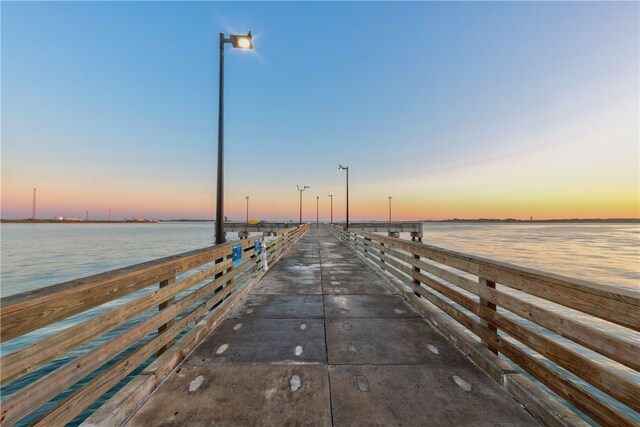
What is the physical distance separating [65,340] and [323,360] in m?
2.68

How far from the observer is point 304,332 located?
465 centimetres

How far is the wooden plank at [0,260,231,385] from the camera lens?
5.71ft

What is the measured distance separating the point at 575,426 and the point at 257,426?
8.75 ft

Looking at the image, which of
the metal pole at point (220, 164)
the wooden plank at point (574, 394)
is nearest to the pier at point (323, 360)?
the wooden plank at point (574, 394)

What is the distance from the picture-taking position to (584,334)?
2.34 meters

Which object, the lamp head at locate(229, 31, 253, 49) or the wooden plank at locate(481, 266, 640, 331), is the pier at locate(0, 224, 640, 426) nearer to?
the wooden plank at locate(481, 266, 640, 331)

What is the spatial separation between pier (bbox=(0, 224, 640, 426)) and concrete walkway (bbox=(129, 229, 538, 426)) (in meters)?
0.02

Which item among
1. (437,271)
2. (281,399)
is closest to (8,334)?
(281,399)

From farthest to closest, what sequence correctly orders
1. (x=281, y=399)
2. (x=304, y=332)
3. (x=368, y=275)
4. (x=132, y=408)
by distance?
(x=368, y=275) < (x=304, y=332) < (x=281, y=399) < (x=132, y=408)

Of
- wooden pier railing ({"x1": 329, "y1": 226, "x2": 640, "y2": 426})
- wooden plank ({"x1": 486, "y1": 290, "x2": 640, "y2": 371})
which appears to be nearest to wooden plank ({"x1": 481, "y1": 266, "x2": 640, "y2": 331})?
wooden pier railing ({"x1": 329, "y1": 226, "x2": 640, "y2": 426})

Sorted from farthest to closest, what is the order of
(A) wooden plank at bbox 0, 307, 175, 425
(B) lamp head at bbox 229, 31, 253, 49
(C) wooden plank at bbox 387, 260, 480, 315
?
(B) lamp head at bbox 229, 31, 253, 49
(C) wooden plank at bbox 387, 260, 480, 315
(A) wooden plank at bbox 0, 307, 175, 425

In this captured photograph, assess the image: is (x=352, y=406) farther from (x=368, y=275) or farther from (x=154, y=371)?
(x=368, y=275)

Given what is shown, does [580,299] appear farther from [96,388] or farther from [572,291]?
[96,388]

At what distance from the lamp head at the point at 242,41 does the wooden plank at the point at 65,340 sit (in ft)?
19.9
